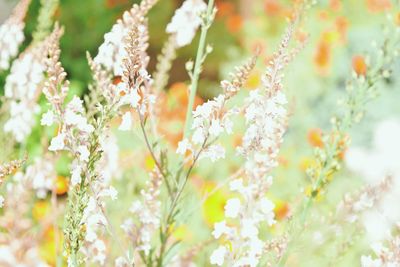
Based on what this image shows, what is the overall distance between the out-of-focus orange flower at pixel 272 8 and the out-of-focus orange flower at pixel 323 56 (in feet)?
3.29

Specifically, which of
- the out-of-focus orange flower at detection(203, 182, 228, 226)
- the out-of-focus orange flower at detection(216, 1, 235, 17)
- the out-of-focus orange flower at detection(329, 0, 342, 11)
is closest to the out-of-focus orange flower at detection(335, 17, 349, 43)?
the out-of-focus orange flower at detection(329, 0, 342, 11)

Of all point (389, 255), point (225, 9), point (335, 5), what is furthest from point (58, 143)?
point (225, 9)

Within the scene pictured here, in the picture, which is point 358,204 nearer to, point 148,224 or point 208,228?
point 148,224

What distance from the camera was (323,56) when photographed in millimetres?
5945

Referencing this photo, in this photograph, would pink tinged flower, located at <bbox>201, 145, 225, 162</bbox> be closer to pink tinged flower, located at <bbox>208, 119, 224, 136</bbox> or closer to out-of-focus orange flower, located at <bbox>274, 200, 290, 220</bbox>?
pink tinged flower, located at <bbox>208, 119, 224, 136</bbox>

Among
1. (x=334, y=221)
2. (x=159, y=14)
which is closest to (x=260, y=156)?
(x=334, y=221)

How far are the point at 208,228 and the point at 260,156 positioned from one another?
3106 millimetres

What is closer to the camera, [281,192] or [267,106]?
[267,106]

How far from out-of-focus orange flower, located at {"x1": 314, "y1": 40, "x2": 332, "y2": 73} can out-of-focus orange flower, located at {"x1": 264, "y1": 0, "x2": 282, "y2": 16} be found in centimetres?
100

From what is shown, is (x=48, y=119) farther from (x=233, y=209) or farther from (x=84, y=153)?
(x=233, y=209)

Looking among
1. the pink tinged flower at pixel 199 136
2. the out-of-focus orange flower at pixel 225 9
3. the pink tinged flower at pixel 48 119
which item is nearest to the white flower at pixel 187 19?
the pink tinged flower at pixel 199 136

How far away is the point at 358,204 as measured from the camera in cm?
174

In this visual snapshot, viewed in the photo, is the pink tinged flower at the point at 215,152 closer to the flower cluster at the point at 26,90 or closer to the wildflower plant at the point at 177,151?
the wildflower plant at the point at 177,151

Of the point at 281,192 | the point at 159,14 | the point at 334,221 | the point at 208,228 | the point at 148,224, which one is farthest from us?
the point at 159,14
